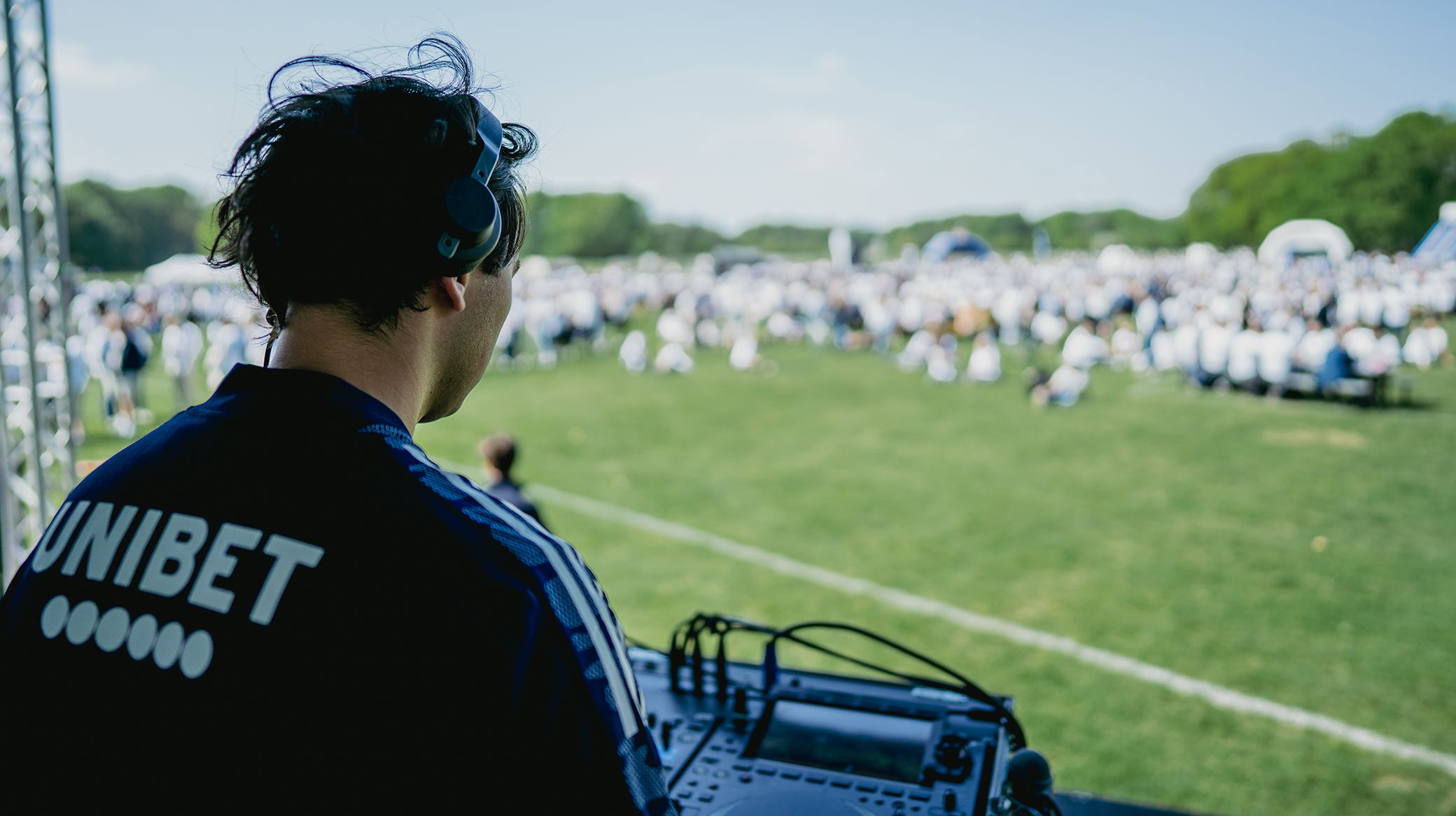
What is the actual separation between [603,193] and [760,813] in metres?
114

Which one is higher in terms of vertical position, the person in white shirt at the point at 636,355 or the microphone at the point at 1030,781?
the microphone at the point at 1030,781

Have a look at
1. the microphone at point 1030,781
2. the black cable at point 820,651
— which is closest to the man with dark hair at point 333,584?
the microphone at point 1030,781

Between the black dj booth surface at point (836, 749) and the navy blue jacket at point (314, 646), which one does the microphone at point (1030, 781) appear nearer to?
the black dj booth surface at point (836, 749)

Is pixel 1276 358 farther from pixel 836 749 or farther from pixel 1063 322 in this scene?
pixel 836 749

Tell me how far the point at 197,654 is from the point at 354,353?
0.39 metres

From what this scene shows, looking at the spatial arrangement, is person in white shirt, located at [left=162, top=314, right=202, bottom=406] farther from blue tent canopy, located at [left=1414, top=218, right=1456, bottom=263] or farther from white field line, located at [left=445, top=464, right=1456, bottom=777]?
blue tent canopy, located at [left=1414, top=218, right=1456, bottom=263]

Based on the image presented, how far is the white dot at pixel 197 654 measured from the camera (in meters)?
0.95

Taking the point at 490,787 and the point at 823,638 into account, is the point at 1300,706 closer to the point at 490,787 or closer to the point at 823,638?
the point at 823,638

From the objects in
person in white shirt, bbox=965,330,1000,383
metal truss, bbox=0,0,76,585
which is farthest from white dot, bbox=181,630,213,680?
person in white shirt, bbox=965,330,1000,383

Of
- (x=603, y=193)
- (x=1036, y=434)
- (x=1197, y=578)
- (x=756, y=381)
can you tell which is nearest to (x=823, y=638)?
(x=1197, y=578)

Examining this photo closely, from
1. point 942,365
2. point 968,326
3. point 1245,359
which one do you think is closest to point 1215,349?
point 1245,359

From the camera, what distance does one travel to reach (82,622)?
105 centimetres

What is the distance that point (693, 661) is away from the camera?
2.16m

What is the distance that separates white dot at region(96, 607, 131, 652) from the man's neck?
34 cm
